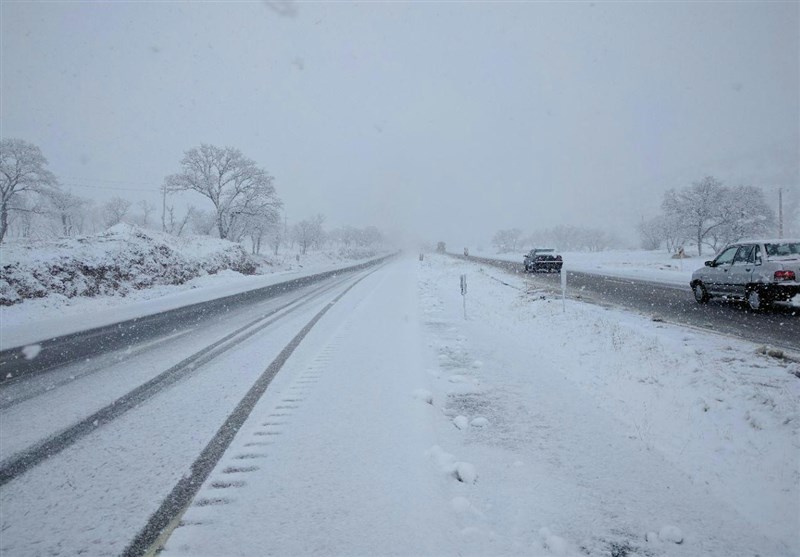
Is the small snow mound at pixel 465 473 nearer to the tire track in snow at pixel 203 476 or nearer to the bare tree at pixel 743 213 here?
the tire track in snow at pixel 203 476

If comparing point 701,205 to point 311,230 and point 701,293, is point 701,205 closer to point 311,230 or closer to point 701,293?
point 701,293

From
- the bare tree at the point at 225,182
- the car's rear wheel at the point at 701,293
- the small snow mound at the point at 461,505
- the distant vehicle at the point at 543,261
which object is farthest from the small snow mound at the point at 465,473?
the bare tree at the point at 225,182

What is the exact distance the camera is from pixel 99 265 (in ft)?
50.8

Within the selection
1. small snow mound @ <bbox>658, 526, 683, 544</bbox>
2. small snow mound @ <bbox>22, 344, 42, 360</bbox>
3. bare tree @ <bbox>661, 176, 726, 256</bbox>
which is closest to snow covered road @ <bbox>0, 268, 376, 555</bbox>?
small snow mound @ <bbox>22, 344, 42, 360</bbox>

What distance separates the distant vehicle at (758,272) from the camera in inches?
341

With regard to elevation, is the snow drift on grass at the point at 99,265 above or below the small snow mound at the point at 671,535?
above

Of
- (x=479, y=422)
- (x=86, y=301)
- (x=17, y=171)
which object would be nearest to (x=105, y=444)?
(x=479, y=422)

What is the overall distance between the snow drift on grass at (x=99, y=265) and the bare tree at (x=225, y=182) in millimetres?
12608

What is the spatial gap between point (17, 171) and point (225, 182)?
1657 centimetres

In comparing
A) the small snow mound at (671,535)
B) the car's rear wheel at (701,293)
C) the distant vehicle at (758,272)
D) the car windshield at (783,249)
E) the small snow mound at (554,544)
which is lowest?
the small snow mound at (671,535)

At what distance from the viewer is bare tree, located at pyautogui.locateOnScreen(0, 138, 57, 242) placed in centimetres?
3123

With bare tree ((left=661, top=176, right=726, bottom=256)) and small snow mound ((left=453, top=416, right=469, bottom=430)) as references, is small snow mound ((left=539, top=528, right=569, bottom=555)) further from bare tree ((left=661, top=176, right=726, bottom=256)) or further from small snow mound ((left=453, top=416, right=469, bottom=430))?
bare tree ((left=661, top=176, right=726, bottom=256))

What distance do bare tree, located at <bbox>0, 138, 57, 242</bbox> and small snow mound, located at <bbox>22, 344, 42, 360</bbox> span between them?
3547cm

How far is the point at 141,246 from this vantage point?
1853cm
